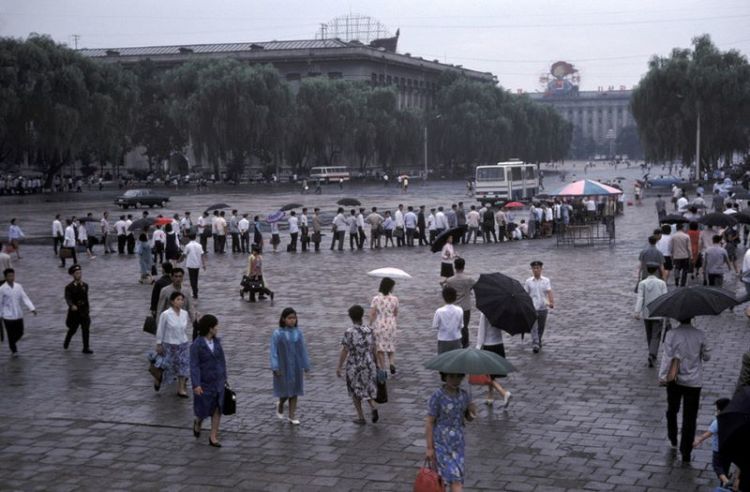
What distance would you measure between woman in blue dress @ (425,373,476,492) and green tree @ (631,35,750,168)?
57941mm

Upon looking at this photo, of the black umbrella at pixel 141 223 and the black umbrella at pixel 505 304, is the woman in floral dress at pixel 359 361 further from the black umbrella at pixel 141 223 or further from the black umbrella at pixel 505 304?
the black umbrella at pixel 141 223

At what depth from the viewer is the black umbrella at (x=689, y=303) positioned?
9039 mm

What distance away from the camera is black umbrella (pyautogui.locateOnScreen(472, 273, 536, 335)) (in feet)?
35.7

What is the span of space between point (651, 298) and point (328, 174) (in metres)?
72.5

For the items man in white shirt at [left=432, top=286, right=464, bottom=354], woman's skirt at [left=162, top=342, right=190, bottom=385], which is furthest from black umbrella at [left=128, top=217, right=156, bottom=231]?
man in white shirt at [left=432, top=286, right=464, bottom=354]

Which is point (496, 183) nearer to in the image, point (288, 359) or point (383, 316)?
point (383, 316)

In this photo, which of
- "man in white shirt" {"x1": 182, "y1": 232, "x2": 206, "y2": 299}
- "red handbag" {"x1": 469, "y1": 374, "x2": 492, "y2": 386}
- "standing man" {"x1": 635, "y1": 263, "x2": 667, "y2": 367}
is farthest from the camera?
"man in white shirt" {"x1": 182, "y1": 232, "x2": 206, "y2": 299}

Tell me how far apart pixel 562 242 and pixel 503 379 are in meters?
21.1

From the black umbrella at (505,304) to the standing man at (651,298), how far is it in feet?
7.28

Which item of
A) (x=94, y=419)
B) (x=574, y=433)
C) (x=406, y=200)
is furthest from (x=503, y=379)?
(x=406, y=200)

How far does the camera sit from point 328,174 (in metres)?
84.4

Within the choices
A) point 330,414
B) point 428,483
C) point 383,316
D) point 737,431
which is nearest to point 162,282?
point 383,316

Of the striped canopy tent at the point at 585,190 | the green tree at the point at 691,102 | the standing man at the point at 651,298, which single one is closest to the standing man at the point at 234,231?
the striped canopy tent at the point at 585,190

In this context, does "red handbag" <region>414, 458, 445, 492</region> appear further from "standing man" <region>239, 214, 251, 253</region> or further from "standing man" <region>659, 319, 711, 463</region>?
"standing man" <region>239, 214, 251, 253</region>
